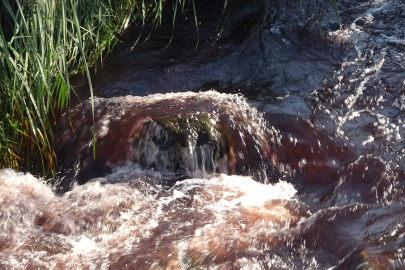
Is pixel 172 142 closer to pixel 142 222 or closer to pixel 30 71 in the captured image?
pixel 142 222

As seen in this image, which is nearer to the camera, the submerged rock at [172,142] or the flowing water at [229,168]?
the flowing water at [229,168]

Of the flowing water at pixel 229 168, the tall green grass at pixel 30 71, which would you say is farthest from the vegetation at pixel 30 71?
the flowing water at pixel 229 168

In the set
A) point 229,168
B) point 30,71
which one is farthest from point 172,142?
point 30,71

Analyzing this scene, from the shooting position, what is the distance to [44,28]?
2.67 metres

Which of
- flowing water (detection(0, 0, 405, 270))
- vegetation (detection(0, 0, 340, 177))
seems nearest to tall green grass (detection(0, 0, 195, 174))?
vegetation (detection(0, 0, 340, 177))

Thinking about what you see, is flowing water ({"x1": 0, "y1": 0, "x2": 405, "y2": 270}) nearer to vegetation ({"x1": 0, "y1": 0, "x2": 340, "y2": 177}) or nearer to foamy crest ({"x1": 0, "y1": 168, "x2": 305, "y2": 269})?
foamy crest ({"x1": 0, "y1": 168, "x2": 305, "y2": 269})

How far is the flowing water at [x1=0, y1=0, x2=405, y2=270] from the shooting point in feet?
7.84

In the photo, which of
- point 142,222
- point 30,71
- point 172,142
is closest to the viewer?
point 142,222

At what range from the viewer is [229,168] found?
3.05 metres

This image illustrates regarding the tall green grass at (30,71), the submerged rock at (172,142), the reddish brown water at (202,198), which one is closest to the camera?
the reddish brown water at (202,198)

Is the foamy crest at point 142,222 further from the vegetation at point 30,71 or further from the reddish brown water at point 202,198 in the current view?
the vegetation at point 30,71

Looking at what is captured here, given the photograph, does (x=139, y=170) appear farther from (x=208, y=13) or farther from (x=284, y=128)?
(x=208, y=13)

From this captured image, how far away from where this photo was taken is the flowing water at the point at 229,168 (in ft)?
7.84

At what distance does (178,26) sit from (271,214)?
2.72 m
